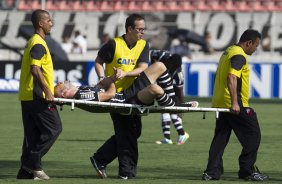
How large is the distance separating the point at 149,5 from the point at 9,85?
12750mm

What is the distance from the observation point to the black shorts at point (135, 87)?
12804mm

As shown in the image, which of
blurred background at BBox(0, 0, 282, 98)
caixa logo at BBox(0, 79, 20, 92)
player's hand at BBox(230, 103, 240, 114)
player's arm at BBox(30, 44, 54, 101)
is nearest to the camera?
player's arm at BBox(30, 44, 54, 101)

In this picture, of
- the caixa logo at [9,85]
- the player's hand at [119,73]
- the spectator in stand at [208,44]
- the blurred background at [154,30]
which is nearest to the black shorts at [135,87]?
the player's hand at [119,73]

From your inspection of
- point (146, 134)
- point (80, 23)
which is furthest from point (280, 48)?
point (146, 134)

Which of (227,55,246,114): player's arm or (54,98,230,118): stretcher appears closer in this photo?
(54,98,230,118): stretcher

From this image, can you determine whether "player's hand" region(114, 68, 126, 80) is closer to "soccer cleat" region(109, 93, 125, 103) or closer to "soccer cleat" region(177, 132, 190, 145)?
"soccer cleat" region(109, 93, 125, 103)

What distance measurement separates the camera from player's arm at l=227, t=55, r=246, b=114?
41.5 feet

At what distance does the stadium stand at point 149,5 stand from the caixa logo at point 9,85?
31.0 ft

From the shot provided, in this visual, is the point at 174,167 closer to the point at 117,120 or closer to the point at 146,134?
the point at 117,120

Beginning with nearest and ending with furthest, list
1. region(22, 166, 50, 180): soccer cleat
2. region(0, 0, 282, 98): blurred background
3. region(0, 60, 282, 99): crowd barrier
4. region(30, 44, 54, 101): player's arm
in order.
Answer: region(30, 44, 54, 101): player's arm
region(22, 166, 50, 180): soccer cleat
region(0, 60, 282, 99): crowd barrier
region(0, 0, 282, 98): blurred background

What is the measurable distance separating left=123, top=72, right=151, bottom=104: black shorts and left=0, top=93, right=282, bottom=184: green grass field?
1.01 metres

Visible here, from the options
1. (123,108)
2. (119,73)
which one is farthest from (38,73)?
(123,108)

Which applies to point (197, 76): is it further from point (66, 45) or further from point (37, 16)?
point (37, 16)

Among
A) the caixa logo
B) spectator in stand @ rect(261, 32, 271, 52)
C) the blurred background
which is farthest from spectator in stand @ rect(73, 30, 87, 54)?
spectator in stand @ rect(261, 32, 271, 52)
